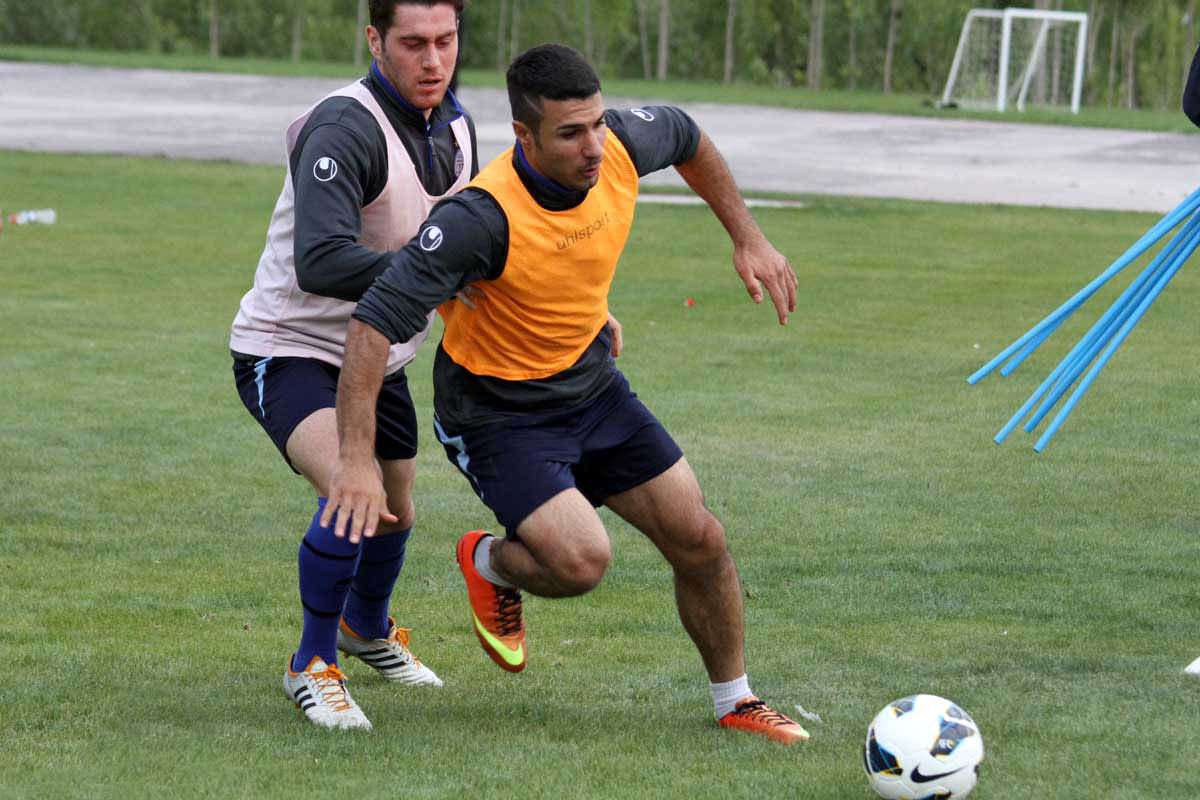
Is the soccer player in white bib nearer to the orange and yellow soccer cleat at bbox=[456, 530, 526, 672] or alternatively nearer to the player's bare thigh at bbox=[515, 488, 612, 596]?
the orange and yellow soccer cleat at bbox=[456, 530, 526, 672]

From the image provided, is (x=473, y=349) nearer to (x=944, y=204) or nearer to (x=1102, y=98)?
(x=944, y=204)

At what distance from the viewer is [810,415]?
980 cm

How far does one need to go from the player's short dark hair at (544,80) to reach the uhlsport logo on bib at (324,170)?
521mm

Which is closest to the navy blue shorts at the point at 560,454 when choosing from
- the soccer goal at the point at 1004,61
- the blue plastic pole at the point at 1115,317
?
the blue plastic pole at the point at 1115,317

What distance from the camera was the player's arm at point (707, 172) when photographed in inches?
204

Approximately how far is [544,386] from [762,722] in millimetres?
1116

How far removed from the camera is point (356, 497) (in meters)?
4.59

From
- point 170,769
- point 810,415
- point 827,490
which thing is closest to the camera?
point 170,769

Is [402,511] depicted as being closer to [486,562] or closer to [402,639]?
[402,639]

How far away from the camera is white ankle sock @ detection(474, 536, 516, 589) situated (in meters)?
5.11

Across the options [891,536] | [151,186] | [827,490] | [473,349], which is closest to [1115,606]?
[891,536]

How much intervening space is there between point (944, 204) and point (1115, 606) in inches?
583

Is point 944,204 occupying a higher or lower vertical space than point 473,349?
lower

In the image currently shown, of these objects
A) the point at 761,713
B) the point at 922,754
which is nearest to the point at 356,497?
the point at 761,713
